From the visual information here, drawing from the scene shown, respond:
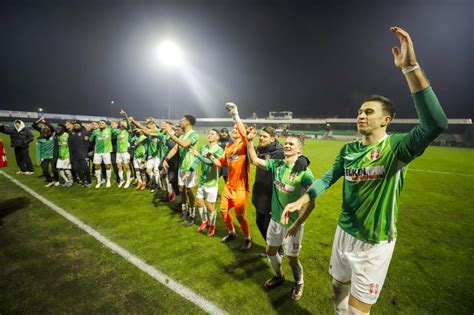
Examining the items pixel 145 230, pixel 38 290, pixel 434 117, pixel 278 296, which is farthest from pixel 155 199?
pixel 434 117

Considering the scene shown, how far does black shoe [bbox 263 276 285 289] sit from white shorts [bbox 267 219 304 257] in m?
0.69

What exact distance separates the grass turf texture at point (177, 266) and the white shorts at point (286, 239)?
79cm

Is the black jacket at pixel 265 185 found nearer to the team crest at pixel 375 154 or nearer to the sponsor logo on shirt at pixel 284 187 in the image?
the sponsor logo on shirt at pixel 284 187

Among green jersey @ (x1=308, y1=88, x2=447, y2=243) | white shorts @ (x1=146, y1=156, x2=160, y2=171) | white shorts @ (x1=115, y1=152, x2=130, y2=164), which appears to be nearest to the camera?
green jersey @ (x1=308, y1=88, x2=447, y2=243)

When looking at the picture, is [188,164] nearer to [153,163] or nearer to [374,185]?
[153,163]

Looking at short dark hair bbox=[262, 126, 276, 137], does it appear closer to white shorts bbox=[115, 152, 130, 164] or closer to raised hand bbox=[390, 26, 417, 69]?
A: raised hand bbox=[390, 26, 417, 69]

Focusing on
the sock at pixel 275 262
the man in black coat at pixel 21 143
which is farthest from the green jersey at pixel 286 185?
the man in black coat at pixel 21 143

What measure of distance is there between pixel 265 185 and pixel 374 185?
223cm

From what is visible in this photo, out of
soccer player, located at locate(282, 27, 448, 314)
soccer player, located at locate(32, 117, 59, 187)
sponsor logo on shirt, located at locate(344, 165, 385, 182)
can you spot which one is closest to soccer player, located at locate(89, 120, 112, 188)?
soccer player, located at locate(32, 117, 59, 187)

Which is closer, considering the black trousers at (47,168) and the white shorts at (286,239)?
the white shorts at (286,239)

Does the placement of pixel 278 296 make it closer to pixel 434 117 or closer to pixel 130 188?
pixel 434 117

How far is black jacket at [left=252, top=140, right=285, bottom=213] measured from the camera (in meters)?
4.16

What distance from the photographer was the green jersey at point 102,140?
28.5 ft

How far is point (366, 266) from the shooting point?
2.08 metres
